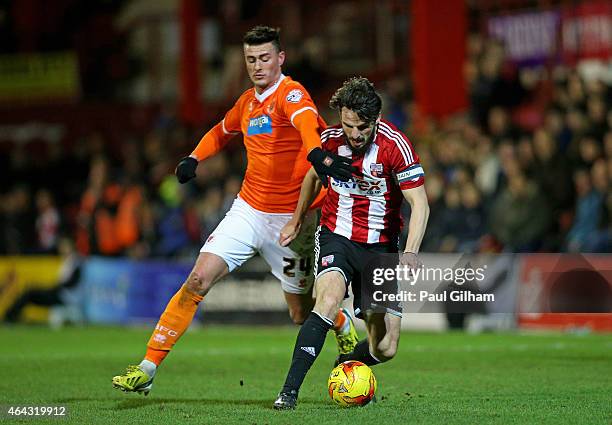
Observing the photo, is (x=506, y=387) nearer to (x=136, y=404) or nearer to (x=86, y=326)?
(x=136, y=404)

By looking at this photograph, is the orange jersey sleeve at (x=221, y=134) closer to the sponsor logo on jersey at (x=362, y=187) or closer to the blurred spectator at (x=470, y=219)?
the sponsor logo on jersey at (x=362, y=187)

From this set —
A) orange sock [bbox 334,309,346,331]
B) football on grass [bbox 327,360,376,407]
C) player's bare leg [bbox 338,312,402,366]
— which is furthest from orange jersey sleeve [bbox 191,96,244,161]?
football on grass [bbox 327,360,376,407]

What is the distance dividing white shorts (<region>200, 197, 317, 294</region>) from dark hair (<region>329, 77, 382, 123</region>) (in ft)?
4.40

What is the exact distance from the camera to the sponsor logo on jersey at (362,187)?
316 inches

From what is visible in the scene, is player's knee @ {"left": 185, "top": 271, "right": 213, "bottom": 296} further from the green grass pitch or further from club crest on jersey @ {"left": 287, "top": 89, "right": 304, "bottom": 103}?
club crest on jersey @ {"left": 287, "top": 89, "right": 304, "bottom": 103}

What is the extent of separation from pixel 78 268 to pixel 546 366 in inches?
395

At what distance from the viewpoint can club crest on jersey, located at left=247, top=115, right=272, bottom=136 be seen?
28.4ft

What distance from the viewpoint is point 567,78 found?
52.7 ft

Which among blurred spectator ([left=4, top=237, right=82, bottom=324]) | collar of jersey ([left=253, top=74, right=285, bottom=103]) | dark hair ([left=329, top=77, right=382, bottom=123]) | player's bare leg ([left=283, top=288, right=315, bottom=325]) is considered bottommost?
blurred spectator ([left=4, top=237, right=82, bottom=324])

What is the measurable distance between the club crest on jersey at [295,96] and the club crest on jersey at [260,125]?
0.31 meters

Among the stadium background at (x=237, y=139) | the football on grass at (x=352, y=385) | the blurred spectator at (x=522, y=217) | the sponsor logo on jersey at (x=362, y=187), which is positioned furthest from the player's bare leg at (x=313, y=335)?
the blurred spectator at (x=522, y=217)

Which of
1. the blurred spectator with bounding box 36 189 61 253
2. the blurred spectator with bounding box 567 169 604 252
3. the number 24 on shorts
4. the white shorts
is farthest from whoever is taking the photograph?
the blurred spectator with bounding box 36 189 61 253

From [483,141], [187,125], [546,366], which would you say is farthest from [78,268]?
[546,366]

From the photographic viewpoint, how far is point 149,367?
816cm
